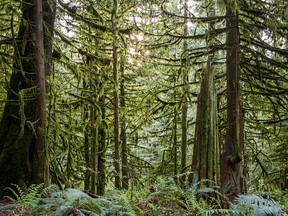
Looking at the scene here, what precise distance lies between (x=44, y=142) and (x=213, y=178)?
2.89 metres

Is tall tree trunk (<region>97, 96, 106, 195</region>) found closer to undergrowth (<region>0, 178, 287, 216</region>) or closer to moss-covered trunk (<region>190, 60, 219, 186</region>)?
moss-covered trunk (<region>190, 60, 219, 186</region>)

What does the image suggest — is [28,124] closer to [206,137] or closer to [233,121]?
[206,137]

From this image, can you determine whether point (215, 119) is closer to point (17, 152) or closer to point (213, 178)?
point (213, 178)

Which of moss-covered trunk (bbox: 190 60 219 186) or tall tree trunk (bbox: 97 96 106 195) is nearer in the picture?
moss-covered trunk (bbox: 190 60 219 186)

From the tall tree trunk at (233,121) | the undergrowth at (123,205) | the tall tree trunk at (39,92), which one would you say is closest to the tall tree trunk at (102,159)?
the tall tree trunk at (233,121)

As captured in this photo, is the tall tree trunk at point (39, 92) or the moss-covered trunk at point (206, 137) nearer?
the tall tree trunk at point (39, 92)

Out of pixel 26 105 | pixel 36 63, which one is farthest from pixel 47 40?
pixel 26 105

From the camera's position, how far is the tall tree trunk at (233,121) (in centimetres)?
701

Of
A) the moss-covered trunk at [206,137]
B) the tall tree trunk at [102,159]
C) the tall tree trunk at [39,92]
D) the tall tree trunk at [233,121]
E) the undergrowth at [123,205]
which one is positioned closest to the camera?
the undergrowth at [123,205]

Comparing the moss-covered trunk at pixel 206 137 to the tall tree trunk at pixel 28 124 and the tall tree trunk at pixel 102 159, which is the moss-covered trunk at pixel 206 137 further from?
the tall tree trunk at pixel 102 159

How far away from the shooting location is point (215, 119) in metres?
5.61

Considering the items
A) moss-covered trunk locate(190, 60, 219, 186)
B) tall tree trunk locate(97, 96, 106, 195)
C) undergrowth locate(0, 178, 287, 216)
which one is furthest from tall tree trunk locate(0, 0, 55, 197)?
tall tree trunk locate(97, 96, 106, 195)

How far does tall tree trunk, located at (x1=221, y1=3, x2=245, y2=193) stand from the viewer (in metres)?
7.01

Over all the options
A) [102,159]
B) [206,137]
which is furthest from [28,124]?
[102,159]
